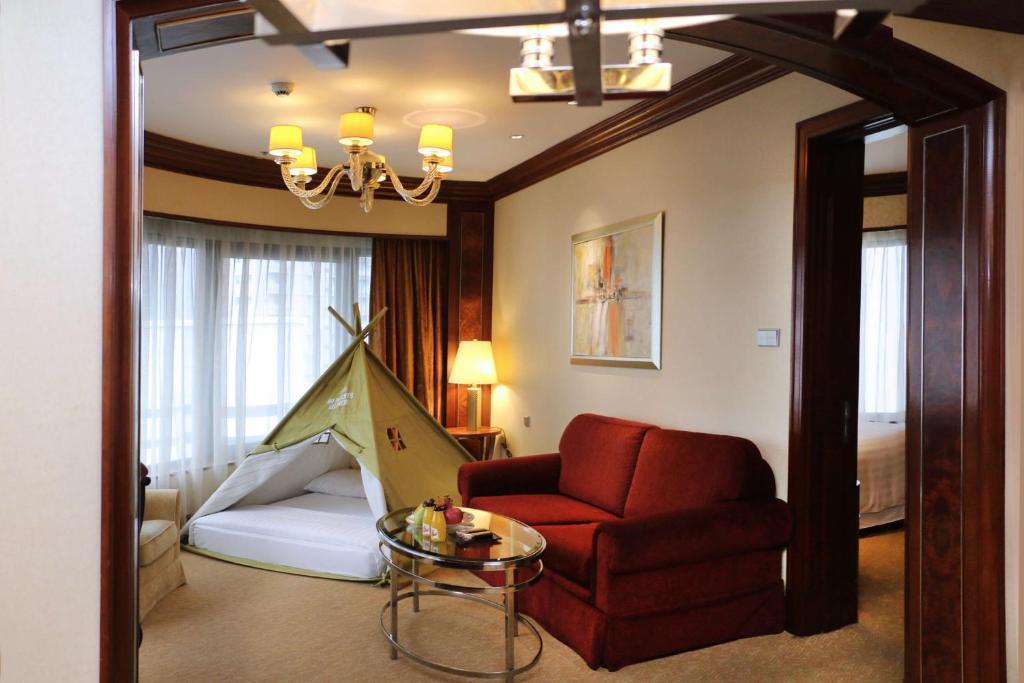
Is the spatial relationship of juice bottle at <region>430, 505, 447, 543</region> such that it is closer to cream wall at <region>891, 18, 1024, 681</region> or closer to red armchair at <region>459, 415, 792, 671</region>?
red armchair at <region>459, 415, 792, 671</region>

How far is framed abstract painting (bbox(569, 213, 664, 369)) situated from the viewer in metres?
4.01

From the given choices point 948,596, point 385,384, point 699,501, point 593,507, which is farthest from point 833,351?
point 385,384

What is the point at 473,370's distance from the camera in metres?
5.73

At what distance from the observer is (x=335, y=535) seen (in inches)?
159

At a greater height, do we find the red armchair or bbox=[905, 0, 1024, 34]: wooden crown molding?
bbox=[905, 0, 1024, 34]: wooden crown molding

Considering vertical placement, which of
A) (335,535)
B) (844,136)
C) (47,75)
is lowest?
(335,535)

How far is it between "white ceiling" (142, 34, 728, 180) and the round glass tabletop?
2012 mm

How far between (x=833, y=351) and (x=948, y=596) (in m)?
1.10

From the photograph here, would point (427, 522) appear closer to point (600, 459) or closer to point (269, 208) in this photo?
point (600, 459)

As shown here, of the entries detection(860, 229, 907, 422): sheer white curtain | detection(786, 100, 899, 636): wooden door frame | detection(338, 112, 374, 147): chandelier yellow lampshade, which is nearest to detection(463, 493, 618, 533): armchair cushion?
detection(786, 100, 899, 636): wooden door frame

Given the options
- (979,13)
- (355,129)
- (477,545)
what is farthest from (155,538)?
(979,13)

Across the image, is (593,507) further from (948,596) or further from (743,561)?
(948,596)

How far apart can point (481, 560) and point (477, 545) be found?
0.22 m

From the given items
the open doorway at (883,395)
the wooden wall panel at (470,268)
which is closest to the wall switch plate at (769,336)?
the open doorway at (883,395)
